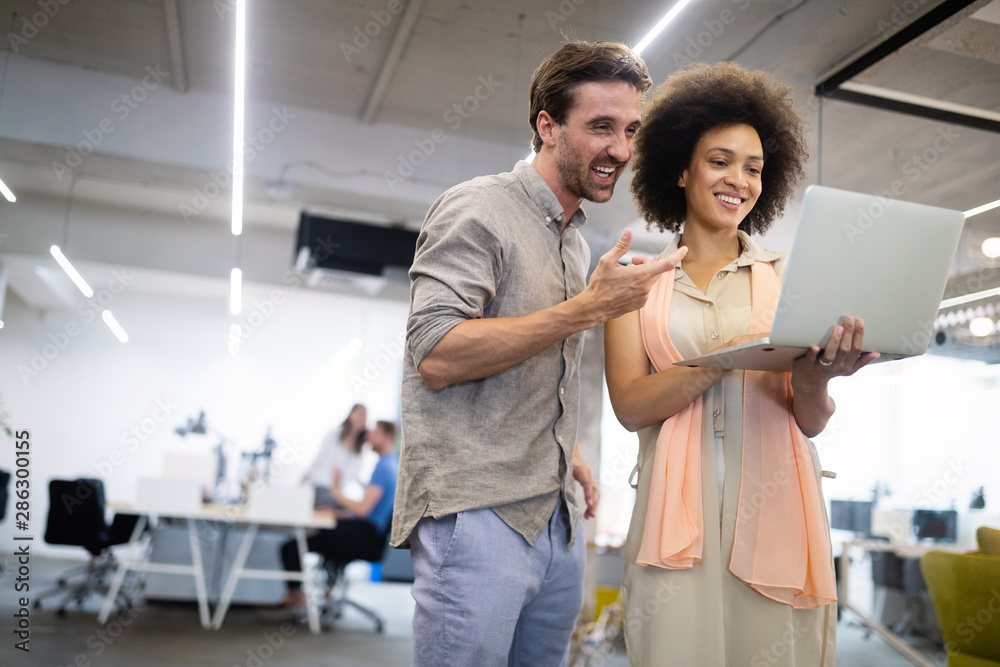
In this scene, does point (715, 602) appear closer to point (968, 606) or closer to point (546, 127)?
point (546, 127)

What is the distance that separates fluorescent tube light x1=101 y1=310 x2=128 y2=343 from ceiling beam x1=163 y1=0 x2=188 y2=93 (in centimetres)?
586

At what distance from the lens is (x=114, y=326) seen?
34.6 ft

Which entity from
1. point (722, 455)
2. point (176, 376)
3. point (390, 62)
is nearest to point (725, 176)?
point (722, 455)

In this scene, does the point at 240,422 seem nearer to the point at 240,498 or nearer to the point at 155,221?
the point at 155,221

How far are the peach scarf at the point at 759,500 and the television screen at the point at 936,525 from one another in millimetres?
3200

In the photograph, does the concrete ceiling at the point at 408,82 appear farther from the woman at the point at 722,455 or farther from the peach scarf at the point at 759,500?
the peach scarf at the point at 759,500

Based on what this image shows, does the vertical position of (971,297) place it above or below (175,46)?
below

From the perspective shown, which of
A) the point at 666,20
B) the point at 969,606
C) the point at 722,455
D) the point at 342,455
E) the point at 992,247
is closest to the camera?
the point at 722,455

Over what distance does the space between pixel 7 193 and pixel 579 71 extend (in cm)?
858

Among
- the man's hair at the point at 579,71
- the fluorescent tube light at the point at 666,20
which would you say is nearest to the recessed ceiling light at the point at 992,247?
the fluorescent tube light at the point at 666,20

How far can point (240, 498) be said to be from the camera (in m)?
6.21

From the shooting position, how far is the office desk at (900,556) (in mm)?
3938

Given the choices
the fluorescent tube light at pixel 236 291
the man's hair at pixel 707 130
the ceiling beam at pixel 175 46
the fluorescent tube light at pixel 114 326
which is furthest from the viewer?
the fluorescent tube light at pixel 114 326

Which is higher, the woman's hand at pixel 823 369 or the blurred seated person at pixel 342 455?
the woman's hand at pixel 823 369
